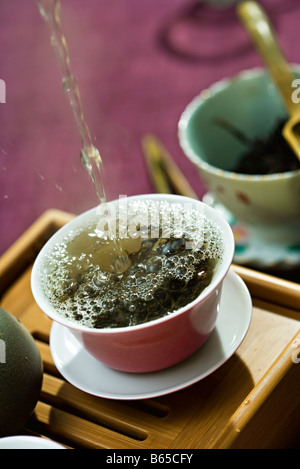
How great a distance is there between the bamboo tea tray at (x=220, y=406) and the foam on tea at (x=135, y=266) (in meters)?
0.11

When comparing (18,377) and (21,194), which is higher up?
(18,377)

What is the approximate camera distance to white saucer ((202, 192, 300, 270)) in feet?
3.17

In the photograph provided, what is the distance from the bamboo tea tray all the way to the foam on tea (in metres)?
0.11

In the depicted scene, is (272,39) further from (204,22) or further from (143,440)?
(204,22)

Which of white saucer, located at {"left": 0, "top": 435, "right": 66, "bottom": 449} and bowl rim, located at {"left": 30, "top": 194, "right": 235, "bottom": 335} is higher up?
bowl rim, located at {"left": 30, "top": 194, "right": 235, "bottom": 335}

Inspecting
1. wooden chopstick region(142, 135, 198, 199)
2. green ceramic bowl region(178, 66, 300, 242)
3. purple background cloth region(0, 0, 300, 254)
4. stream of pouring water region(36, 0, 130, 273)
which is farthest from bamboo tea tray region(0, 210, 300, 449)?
purple background cloth region(0, 0, 300, 254)

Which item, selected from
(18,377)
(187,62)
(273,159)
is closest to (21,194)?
(187,62)

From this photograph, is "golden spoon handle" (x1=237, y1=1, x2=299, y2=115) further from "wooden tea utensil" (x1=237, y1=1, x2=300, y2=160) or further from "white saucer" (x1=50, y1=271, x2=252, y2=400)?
"white saucer" (x1=50, y1=271, x2=252, y2=400)

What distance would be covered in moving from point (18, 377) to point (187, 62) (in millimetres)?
1470

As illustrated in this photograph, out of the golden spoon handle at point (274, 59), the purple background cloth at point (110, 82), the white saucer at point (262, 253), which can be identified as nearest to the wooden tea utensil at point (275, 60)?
the golden spoon handle at point (274, 59)

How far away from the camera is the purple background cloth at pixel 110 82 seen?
156 centimetres

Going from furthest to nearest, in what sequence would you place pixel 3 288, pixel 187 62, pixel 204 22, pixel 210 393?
pixel 204 22, pixel 187 62, pixel 3 288, pixel 210 393

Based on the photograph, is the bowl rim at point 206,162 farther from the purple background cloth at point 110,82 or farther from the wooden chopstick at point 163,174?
the purple background cloth at point 110,82

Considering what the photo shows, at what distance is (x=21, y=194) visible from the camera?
63.0 inches
